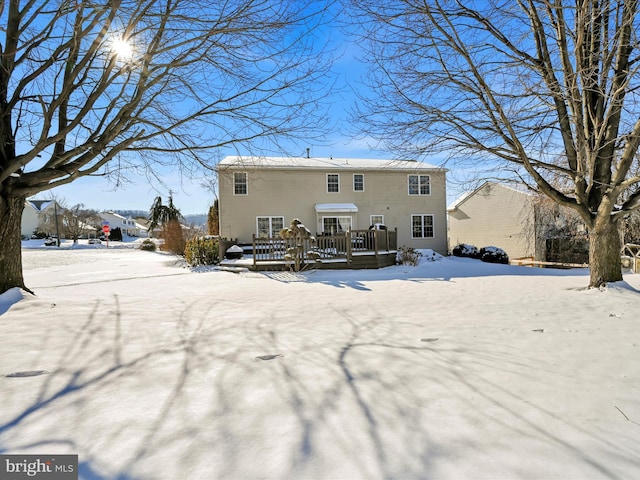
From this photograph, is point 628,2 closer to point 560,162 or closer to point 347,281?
point 560,162

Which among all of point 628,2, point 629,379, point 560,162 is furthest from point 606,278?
point 629,379

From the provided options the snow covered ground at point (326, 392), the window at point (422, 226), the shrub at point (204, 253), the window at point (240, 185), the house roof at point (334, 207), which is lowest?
the snow covered ground at point (326, 392)

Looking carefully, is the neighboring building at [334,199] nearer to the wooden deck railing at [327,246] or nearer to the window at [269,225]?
the window at [269,225]

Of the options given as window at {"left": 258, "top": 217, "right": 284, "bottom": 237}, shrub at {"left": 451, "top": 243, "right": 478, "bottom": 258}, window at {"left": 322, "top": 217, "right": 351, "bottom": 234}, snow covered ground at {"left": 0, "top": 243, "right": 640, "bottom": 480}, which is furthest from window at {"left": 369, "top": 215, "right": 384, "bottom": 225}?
snow covered ground at {"left": 0, "top": 243, "right": 640, "bottom": 480}

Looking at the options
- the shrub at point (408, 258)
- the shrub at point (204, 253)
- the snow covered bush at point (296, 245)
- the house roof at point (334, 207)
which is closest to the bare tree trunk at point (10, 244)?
the snow covered bush at point (296, 245)

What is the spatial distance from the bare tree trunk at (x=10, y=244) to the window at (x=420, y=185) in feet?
58.7

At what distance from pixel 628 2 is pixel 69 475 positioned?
792cm

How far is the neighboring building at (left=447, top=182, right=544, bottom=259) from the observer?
Result: 21609 mm

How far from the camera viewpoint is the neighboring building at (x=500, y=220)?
2161 centimetres

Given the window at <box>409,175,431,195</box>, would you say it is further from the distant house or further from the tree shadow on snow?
the tree shadow on snow

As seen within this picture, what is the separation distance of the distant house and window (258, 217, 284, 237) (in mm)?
9687

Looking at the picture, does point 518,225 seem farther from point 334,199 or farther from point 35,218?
point 35,218

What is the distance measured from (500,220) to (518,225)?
1.45 m

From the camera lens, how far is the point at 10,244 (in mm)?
6215
